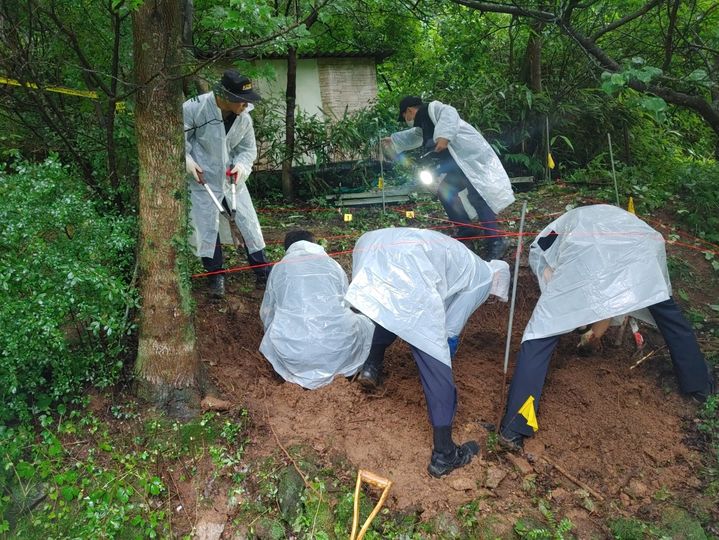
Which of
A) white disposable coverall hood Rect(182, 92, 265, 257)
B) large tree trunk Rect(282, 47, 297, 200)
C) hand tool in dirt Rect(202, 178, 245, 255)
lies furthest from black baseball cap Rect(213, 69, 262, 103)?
large tree trunk Rect(282, 47, 297, 200)

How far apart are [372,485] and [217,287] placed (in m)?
2.06

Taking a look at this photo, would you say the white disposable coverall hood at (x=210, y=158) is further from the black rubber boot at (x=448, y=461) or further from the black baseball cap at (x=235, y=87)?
the black rubber boot at (x=448, y=461)

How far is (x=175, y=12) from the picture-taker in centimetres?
290

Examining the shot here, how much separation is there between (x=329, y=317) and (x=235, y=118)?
1836 millimetres

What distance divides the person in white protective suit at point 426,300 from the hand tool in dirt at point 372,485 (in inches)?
13.2

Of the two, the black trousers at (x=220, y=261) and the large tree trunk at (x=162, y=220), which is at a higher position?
the large tree trunk at (x=162, y=220)

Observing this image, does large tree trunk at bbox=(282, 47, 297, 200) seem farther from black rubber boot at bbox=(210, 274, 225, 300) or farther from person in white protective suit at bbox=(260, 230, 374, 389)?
person in white protective suit at bbox=(260, 230, 374, 389)

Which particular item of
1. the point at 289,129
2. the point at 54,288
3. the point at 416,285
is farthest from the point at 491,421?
the point at 289,129

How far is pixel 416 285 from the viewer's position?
2949 millimetres

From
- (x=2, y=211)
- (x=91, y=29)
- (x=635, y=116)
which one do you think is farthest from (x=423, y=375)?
(x=635, y=116)

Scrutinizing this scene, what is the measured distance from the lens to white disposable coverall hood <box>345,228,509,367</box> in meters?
2.88

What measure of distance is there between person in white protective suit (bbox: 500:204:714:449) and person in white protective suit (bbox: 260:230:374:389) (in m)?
1.05

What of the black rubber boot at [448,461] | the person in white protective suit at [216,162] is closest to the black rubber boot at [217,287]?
the person in white protective suit at [216,162]

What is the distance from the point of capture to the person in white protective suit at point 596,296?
3008 millimetres
